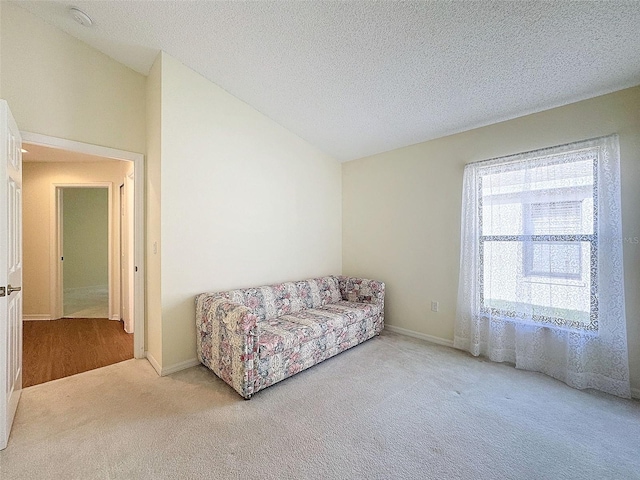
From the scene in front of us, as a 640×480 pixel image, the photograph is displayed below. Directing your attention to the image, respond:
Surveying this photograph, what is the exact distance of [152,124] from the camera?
8.93ft

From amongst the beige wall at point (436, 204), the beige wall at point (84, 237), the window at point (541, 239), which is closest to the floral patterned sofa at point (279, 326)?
the beige wall at point (436, 204)

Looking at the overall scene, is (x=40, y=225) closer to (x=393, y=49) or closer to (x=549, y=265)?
(x=393, y=49)

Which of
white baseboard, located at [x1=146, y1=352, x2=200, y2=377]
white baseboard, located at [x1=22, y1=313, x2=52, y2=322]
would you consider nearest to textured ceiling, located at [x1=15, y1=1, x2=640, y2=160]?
white baseboard, located at [x1=146, y1=352, x2=200, y2=377]

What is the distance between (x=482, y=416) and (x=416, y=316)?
1.59 m

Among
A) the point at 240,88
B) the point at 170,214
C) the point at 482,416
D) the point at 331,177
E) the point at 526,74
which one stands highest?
the point at 240,88

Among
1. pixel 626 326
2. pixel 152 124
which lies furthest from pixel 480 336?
pixel 152 124

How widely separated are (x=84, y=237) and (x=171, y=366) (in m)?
6.31

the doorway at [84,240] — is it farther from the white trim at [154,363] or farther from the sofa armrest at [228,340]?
the sofa armrest at [228,340]

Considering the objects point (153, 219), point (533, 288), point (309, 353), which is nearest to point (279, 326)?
point (309, 353)

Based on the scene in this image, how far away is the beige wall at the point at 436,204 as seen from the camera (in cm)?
219

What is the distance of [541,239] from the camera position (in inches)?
99.6

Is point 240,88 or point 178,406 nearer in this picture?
point 178,406

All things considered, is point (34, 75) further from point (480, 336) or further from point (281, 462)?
point (480, 336)

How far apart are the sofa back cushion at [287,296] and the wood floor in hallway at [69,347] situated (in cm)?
142
